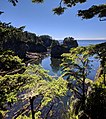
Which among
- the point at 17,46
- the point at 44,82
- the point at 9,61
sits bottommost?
the point at 17,46

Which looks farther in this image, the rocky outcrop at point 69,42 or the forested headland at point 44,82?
the rocky outcrop at point 69,42

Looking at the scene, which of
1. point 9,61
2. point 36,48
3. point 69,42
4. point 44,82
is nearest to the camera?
point 44,82

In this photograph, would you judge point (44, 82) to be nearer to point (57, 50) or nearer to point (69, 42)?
point (57, 50)

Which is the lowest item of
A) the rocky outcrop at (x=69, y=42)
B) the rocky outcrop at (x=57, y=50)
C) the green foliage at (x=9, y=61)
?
the rocky outcrop at (x=57, y=50)

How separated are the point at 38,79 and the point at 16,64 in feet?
3.72

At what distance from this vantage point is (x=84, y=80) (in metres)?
19.7

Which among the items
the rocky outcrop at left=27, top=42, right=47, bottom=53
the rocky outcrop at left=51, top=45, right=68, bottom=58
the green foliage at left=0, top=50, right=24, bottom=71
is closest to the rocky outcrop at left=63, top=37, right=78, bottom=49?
the rocky outcrop at left=51, top=45, right=68, bottom=58

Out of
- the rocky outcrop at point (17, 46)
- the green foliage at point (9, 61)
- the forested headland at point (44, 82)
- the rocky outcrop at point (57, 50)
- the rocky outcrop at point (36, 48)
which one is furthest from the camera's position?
the rocky outcrop at point (36, 48)

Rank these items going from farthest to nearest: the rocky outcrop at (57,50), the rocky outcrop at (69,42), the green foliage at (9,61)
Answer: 1. the rocky outcrop at (69,42)
2. the rocky outcrop at (57,50)
3. the green foliage at (9,61)

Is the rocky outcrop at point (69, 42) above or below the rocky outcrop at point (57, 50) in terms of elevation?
above

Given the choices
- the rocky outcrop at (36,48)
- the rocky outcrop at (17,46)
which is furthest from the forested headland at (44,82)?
the rocky outcrop at (36,48)

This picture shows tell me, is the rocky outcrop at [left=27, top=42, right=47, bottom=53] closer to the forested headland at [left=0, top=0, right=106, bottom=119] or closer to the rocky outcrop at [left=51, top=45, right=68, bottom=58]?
the rocky outcrop at [left=51, top=45, right=68, bottom=58]

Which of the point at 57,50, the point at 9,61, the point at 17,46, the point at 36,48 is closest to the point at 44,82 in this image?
the point at 9,61

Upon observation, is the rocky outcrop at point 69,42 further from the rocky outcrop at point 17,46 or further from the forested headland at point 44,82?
the forested headland at point 44,82
